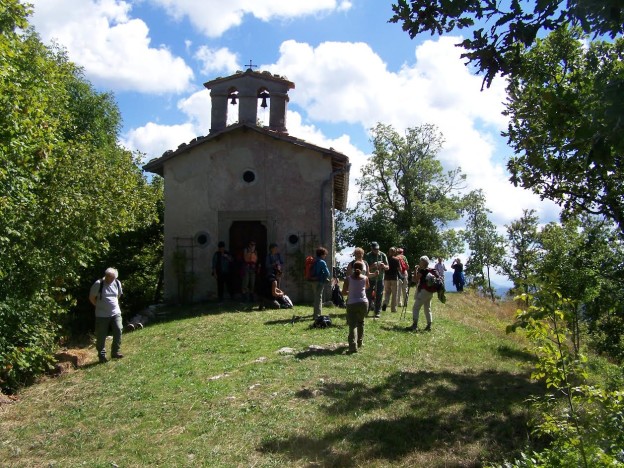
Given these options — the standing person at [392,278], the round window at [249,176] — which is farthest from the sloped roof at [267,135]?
the standing person at [392,278]

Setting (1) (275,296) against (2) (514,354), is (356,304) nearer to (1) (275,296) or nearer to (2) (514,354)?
(2) (514,354)

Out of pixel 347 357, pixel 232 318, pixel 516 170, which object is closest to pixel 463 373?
pixel 347 357

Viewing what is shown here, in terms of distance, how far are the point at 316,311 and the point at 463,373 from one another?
14.8ft

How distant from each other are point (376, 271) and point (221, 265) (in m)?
5.66

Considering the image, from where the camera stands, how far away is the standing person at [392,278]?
594 inches

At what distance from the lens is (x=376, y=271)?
1351cm

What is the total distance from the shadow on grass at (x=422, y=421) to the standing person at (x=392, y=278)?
18.9 ft

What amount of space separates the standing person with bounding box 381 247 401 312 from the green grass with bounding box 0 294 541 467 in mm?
2767

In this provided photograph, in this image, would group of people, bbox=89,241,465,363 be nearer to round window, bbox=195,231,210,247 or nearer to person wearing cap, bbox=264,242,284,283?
person wearing cap, bbox=264,242,284,283

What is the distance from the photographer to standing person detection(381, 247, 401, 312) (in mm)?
15086

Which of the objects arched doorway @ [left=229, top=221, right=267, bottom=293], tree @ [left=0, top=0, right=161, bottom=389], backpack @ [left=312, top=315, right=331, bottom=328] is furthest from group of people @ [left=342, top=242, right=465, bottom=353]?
tree @ [left=0, top=0, right=161, bottom=389]

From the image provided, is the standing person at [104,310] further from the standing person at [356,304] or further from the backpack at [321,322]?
the standing person at [356,304]

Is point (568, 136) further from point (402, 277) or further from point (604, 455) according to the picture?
point (402, 277)

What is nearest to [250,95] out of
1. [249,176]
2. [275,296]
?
[249,176]
